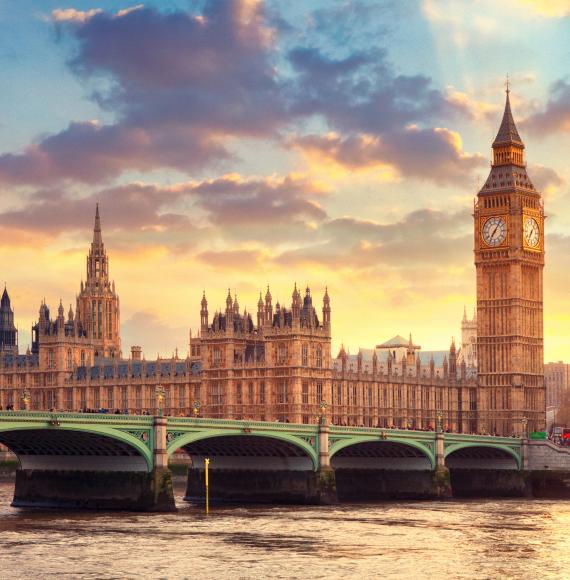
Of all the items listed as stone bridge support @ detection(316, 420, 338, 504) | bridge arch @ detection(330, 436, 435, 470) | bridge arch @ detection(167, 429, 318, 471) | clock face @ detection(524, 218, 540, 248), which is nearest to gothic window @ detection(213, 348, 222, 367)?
clock face @ detection(524, 218, 540, 248)

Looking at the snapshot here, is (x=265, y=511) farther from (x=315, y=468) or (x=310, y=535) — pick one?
(x=310, y=535)

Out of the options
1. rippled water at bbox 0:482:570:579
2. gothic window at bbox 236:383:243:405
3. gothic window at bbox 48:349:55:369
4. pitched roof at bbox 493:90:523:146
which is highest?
pitched roof at bbox 493:90:523:146

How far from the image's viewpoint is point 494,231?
171 metres

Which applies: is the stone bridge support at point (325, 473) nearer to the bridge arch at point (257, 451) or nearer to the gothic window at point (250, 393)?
the bridge arch at point (257, 451)

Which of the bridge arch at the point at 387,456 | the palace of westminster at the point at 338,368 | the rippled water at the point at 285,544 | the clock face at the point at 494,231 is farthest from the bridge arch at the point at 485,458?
the clock face at the point at 494,231

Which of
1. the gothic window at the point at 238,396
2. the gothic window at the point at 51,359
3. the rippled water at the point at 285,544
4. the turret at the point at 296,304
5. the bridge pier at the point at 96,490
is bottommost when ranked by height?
the rippled water at the point at 285,544

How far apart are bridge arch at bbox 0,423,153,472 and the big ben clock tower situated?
270ft

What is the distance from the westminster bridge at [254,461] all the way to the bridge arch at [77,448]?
62 mm

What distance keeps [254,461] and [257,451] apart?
4.97 ft

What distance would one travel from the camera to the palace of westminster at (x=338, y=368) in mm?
158125

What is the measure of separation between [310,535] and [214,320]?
84500mm

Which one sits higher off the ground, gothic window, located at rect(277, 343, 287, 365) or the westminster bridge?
gothic window, located at rect(277, 343, 287, 365)

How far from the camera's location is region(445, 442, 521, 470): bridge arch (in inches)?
4936

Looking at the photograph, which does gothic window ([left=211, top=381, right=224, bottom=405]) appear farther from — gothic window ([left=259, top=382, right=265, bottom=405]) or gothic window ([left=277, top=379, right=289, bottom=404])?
gothic window ([left=277, top=379, right=289, bottom=404])
